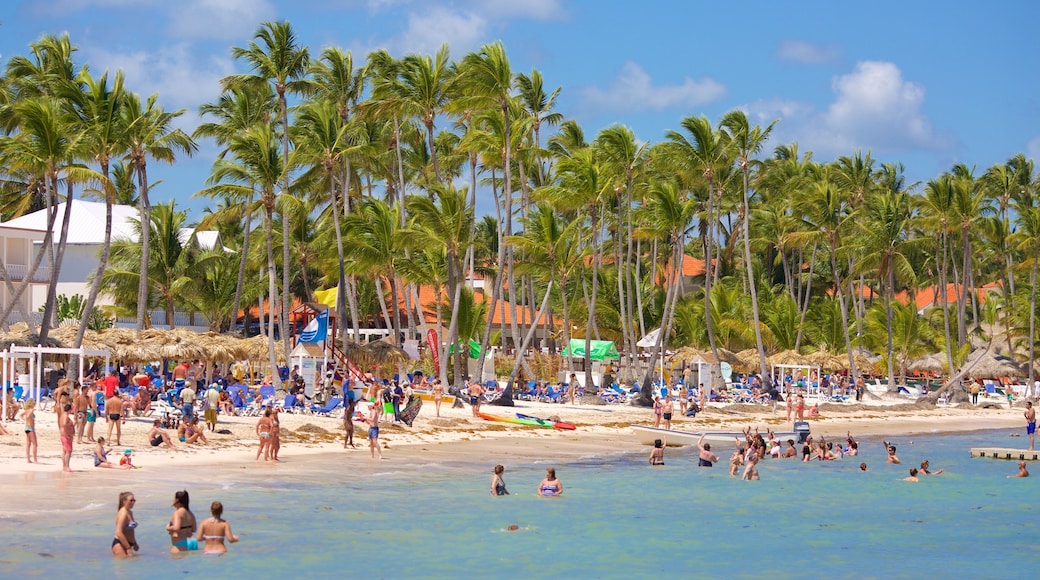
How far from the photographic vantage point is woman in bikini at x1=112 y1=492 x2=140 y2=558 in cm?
1336

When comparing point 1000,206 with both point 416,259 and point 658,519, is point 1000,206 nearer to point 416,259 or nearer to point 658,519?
point 416,259

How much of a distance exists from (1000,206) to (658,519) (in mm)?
49463

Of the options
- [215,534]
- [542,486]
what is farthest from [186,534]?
[542,486]

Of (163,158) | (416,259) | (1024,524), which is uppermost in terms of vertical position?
(163,158)

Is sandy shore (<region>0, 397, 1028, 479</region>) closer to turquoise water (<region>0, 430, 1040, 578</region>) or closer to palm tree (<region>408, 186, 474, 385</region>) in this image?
turquoise water (<region>0, 430, 1040, 578</region>)

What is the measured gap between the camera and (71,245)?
51500 millimetres

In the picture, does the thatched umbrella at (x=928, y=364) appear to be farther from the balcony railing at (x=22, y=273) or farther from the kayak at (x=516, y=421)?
the balcony railing at (x=22, y=273)

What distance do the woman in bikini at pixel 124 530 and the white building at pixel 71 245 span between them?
3419cm

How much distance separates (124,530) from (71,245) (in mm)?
41361

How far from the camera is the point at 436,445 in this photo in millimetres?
27359

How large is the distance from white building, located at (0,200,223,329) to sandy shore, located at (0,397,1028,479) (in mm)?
20717

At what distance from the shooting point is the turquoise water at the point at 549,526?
1435 centimetres

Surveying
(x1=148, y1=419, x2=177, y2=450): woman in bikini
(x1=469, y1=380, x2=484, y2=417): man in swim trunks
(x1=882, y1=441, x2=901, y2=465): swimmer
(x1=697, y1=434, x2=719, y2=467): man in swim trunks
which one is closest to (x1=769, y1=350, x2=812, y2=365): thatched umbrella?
(x1=469, y1=380, x2=484, y2=417): man in swim trunks

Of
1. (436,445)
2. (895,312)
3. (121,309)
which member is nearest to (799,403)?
(436,445)
